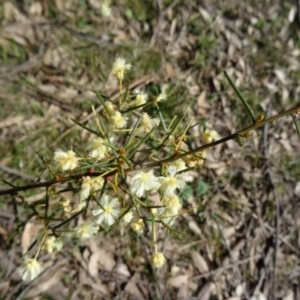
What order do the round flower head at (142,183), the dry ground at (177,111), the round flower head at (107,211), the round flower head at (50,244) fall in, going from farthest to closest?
1. the dry ground at (177,111)
2. the round flower head at (50,244)
3. the round flower head at (107,211)
4. the round flower head at (142,183)

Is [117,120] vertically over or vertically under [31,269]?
over

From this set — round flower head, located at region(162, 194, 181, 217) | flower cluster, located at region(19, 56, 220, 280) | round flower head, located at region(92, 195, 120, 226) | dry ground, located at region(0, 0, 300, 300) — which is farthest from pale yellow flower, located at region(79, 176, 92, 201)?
dry ground, located at region(0, 0, 300, 300)

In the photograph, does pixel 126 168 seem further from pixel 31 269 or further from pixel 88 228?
pixel 31 269

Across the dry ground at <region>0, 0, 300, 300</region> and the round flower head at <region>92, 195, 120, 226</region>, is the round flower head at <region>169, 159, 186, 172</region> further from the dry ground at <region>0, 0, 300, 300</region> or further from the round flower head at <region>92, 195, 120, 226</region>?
the dry ground at <region>0, 0, 300, 300</region>

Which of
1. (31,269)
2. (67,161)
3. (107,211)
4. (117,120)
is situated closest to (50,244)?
(31,269)

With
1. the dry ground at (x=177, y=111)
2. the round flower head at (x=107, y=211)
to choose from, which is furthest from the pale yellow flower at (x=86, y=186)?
the dry ground at (x=177, y=111)

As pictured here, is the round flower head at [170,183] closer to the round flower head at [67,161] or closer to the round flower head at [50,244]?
the round flower head at [67,161]
